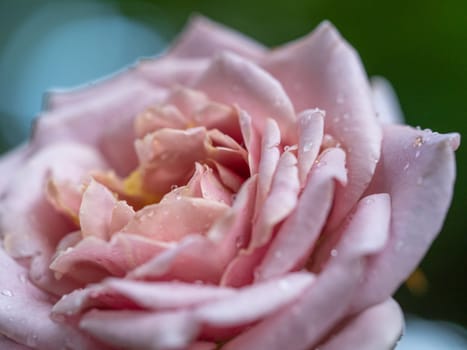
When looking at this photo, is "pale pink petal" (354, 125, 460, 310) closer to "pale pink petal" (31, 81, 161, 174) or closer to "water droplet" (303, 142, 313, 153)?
"water droplet" (303, 142, 313, 153)

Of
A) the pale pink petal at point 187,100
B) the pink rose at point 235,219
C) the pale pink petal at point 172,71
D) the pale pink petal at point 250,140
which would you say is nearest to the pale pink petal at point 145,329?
the pink rose at point 235,219

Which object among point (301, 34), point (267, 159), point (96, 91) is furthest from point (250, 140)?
point (301, 34)

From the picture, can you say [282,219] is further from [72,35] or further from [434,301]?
[72,35]

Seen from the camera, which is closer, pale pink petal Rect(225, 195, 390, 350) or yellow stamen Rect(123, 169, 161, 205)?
pale pink petal Rect(225, 195, 390, 350)

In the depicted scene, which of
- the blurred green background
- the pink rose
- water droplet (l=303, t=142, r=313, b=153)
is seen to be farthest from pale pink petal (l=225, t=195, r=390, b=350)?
the blurred green background

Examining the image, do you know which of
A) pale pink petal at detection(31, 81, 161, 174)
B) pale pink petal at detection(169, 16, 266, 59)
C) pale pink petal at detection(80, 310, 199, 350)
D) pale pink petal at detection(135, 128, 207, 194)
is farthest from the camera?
pale pink petal at detection(169, 16, 266, 59)

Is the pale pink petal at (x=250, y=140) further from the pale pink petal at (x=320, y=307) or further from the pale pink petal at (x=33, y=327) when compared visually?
the pale pink petal at (x=33, y=327)
